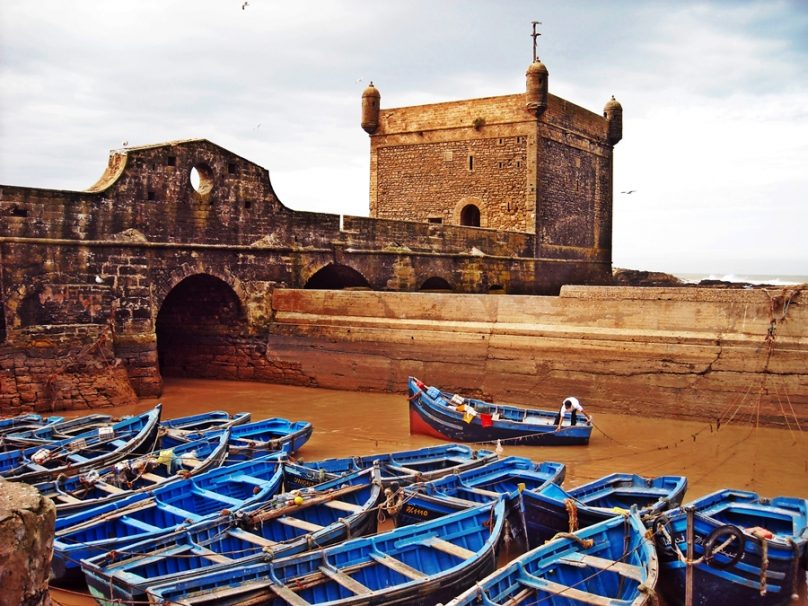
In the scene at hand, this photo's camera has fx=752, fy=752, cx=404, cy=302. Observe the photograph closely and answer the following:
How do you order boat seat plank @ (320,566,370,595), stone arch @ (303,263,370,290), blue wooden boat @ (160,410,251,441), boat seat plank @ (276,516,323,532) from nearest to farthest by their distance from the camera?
boat seat plank @ (320,566,370,595) → boat seat plank @ (276,516,323,532) → blue wooden boat @ (160,410,251,441) → stone arch @ (303,263,370,290)

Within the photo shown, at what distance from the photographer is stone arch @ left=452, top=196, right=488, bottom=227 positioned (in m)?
26.8

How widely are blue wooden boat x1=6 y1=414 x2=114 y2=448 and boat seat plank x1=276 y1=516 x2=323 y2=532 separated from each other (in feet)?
15.6

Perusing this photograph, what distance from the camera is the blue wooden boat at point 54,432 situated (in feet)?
34.8

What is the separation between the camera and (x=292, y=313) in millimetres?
17750

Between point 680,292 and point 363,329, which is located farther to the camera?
point 363,329

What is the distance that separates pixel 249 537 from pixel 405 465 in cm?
283

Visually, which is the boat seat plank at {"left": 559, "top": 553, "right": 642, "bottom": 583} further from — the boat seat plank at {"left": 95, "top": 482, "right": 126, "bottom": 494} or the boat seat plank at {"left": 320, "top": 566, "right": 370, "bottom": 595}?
the boat seat plank at {"left": 95, "top": 482, "right": 126, "bottom": 494}

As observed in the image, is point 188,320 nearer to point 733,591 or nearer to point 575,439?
point 575,439

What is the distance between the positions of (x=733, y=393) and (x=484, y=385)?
15.0ft

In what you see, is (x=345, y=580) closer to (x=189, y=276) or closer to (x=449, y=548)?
(x=449, y=548)

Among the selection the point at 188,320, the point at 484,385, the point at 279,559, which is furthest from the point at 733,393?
the point at 188,320

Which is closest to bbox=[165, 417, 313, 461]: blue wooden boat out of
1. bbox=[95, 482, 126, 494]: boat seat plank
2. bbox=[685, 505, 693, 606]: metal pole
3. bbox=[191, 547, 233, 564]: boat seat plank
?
bbox=[95, 482, 126, 494]: boat seat plank

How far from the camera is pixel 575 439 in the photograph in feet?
38.7

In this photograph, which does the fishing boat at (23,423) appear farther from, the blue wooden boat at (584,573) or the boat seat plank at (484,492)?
the blue wooden boat at (584,573)
